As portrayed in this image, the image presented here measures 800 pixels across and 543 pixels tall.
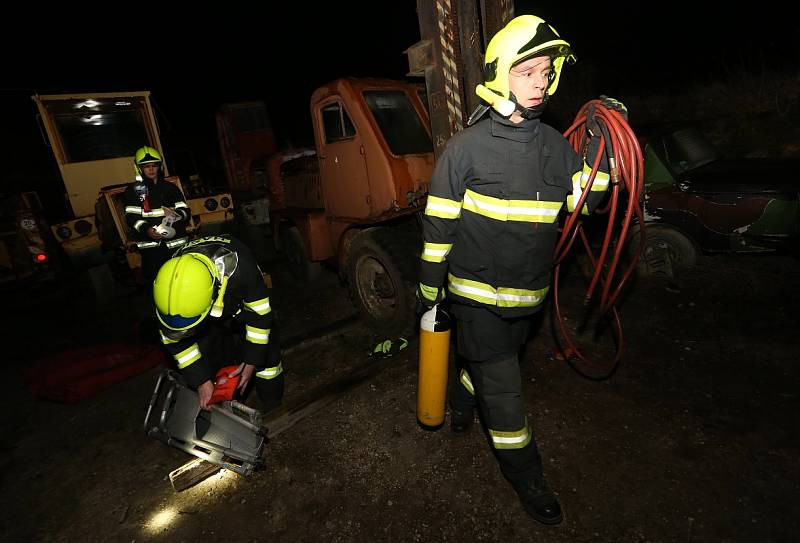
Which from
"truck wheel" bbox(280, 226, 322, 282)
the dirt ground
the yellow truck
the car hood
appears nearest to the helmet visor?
the dirt ground

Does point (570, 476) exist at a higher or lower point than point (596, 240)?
lower

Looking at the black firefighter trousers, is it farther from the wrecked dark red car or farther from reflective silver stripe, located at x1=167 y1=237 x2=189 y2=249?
reflective silver stripe, located at x1=167 y1=237 x2=189 y2=249

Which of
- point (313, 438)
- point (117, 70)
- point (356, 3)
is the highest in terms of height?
point (356, 3)

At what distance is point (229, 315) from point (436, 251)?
1712 millimetres

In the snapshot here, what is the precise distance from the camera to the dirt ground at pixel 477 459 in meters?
2.16

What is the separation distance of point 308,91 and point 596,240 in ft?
81.5

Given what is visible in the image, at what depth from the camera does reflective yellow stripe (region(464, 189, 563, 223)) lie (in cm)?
192

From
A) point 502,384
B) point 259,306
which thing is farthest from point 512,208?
point 259,306

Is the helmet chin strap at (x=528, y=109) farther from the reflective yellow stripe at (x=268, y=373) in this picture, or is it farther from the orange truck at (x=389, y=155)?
the reflective yellow stripe at (x=268, y=373)

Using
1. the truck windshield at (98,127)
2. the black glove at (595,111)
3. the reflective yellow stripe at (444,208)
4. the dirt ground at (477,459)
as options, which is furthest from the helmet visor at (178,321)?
the truck windshield at (98,127)

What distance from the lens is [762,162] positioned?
465 centimetres

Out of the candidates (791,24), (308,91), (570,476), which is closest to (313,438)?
(570,476)

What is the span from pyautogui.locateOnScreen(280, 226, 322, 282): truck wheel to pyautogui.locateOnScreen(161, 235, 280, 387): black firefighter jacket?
3.08 meters

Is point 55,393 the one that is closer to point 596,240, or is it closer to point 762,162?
point 596,240
